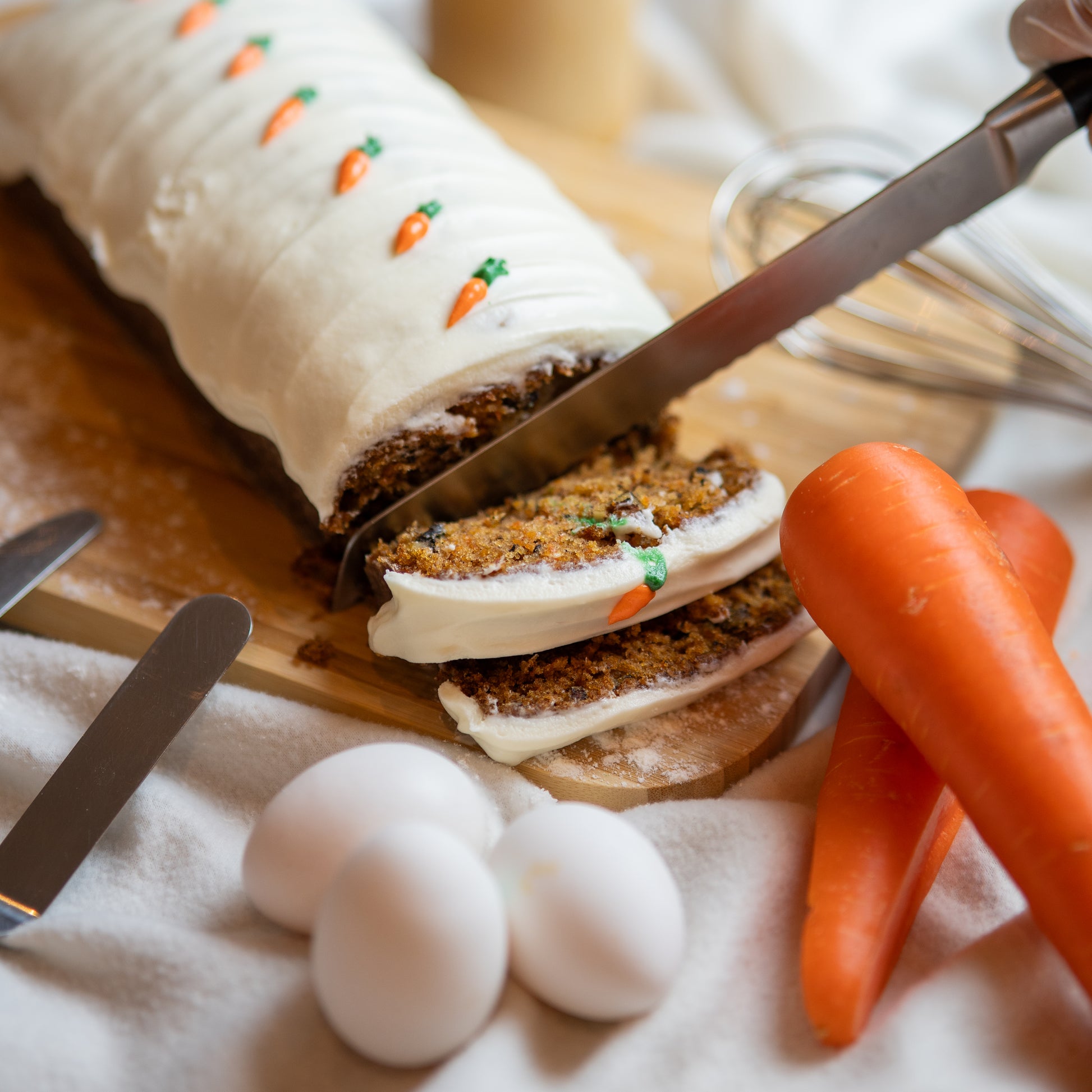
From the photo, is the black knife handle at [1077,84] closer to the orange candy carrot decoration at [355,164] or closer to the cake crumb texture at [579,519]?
the cake crumb texture at [579,519]

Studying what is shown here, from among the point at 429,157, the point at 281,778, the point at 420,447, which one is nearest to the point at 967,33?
the point at 429,157

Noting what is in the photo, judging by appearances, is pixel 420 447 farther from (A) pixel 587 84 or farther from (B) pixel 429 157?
(A) pixel 587 84

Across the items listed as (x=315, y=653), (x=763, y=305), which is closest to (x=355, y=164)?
→ (x=763, y=305)

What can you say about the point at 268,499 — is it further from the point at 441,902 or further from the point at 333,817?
the point at 441,902

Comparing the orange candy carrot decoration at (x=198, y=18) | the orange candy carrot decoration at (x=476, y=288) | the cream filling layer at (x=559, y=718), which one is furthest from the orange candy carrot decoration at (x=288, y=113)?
the cream filling layer at (x=559, y=718)

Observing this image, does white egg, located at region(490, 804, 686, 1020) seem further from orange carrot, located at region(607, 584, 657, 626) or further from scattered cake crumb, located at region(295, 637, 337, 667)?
scattered cake crumb, located at region(295, 637, 337, 667)

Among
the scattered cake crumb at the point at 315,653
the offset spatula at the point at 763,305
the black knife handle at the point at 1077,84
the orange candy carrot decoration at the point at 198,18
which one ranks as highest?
the orange candy carrot decoration at the point at 198,18

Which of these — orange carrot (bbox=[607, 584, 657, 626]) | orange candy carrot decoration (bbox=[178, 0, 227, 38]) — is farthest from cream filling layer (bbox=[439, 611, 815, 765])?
orange candy carrot decoration (bbox=[178, 0, 227, 38])
